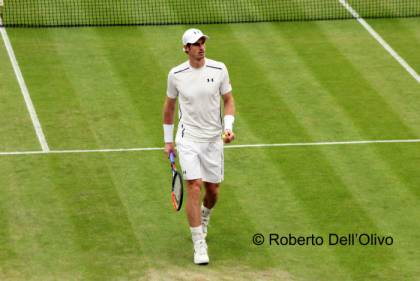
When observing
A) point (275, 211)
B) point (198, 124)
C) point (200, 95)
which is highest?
point (200, 95)

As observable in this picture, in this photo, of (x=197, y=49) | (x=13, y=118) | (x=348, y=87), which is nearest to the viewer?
(x=197, y=49)

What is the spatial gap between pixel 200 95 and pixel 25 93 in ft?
24.5

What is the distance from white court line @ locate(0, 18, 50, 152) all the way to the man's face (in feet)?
16.5

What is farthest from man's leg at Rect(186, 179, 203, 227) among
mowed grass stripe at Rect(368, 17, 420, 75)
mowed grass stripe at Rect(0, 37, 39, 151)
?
mowed grass stripe at Rect(368, 17, 420, 75)

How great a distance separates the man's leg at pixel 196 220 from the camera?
49.2ft

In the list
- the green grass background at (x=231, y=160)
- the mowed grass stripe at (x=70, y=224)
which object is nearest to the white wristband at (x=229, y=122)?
the green grass background at (x=231, y=160)

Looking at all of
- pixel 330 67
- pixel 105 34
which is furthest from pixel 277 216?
pixel 105 34

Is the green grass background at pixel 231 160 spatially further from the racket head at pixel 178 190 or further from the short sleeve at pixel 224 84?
the short sleeve at pixel 224 84

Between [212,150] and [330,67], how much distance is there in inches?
343

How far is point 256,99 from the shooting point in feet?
71.2

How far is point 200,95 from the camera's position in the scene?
1505 centimetres

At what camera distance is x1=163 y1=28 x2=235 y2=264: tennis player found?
15023mm

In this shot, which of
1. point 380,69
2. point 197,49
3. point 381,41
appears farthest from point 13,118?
point 381,41

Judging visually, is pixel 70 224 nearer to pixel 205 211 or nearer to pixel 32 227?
pixel 32 227
